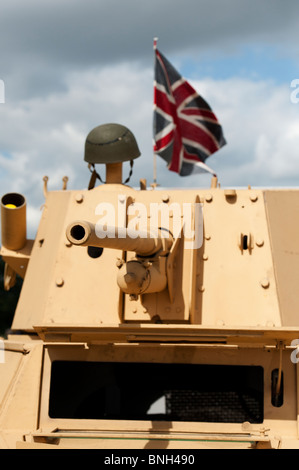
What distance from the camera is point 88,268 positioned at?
8.46 meters

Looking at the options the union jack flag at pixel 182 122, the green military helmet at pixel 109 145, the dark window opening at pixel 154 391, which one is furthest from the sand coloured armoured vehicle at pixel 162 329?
the union jack flag at pixel 182 122

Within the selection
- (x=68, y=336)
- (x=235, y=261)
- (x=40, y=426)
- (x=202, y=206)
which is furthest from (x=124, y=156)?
(x=40, y=426)

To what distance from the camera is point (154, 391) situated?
308 inches

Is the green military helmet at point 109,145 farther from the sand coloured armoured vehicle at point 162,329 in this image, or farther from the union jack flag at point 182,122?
the union jack flag at point 182,122

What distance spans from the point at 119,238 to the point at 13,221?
300 centimetres

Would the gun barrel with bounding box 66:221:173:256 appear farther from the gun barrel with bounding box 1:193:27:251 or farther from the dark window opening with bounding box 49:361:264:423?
the gun barrel with bounding box 1:193:27:251

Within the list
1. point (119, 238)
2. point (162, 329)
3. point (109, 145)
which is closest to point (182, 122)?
point (109, 145)

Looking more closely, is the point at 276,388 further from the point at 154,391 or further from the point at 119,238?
the point at 119,238

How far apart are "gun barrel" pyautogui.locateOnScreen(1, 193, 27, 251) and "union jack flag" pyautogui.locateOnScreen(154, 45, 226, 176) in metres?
3.30

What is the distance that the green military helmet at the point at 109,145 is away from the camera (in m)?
9.77
